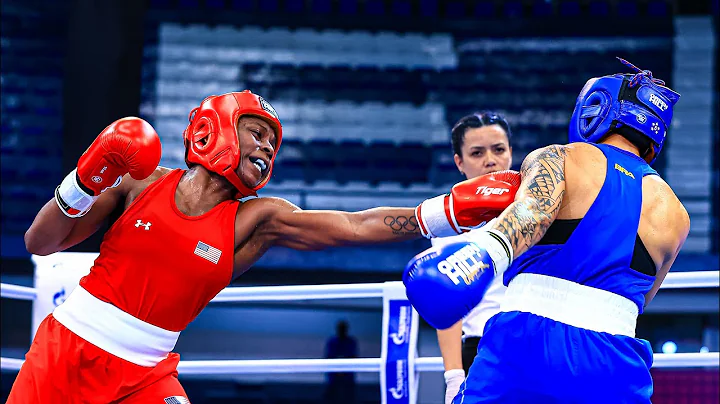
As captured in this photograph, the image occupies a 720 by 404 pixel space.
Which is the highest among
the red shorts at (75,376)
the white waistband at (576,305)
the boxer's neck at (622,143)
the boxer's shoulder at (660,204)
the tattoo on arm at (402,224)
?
the boxer's neck at (622,143)

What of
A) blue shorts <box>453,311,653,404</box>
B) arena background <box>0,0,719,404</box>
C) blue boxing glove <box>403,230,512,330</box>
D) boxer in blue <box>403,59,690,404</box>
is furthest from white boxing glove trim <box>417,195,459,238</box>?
arena background <box>0,0,719,404</box>

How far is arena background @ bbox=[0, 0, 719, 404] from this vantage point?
8656 mm

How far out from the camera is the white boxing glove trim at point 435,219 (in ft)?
6.88

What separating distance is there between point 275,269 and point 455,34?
137 inches

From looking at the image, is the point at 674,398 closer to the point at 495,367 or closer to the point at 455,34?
the point at 455,34

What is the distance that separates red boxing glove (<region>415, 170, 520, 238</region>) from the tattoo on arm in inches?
1.8

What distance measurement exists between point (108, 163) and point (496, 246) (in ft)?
3.88

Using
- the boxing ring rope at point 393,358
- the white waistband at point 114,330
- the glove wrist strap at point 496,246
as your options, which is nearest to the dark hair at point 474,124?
the boxing ring rope at point 393,358

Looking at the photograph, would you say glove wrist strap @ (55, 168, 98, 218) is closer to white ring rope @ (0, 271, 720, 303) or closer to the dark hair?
white ring rope @ (0, 271, 720, 303)

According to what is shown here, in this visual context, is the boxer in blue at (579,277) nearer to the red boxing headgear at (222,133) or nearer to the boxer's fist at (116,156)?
the red boxing headgear at (222,133)

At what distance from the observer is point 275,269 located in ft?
26.3

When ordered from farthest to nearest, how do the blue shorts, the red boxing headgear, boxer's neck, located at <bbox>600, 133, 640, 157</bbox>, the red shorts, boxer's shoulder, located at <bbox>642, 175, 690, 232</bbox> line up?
the red boxing headgear < the red shorts < boxer's neck, located at <bbox>600, 133, 640, 157</bbox> < boxer's shoulder, located at <bbox>642, 175, 690, 232</bbox> < the blue shorts

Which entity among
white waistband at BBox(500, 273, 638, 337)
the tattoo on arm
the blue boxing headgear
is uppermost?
the blue boxing headgear

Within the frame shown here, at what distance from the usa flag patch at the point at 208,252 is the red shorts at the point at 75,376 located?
0.35 m
